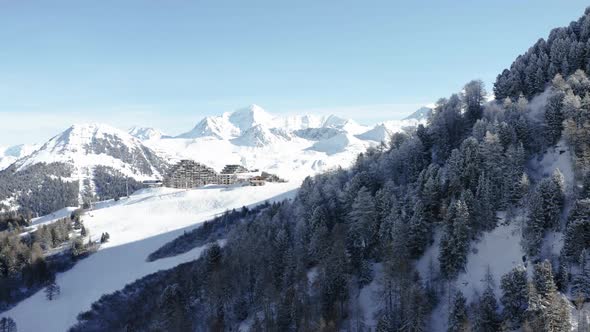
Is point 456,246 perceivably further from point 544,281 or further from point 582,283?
point 582,283

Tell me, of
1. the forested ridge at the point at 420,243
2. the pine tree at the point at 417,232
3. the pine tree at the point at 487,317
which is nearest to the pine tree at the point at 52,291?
the forested ridge at the point at 420,243

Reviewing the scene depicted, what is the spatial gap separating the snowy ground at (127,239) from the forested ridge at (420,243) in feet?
23.0

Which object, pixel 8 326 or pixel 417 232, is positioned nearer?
pixel 417 232

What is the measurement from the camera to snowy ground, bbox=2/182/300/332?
112 metres

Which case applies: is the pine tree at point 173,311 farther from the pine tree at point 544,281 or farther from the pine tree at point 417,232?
the pine tree at point 544,281

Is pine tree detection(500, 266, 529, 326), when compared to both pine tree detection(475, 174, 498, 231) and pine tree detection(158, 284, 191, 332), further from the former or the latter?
pine tree detection(158, 284, 191, 332)

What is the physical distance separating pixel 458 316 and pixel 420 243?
19250 millimetres

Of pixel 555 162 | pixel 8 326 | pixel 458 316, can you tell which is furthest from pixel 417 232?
pixel 8 326

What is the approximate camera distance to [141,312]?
10588cm

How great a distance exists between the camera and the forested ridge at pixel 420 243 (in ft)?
212

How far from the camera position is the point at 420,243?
81625mm

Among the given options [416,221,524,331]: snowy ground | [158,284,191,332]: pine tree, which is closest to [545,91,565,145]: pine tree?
[416,221,524,331]: snowy ground

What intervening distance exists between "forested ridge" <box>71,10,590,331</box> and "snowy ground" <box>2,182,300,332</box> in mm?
7000

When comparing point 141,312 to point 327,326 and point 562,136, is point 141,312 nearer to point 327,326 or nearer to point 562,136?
point 327,326
